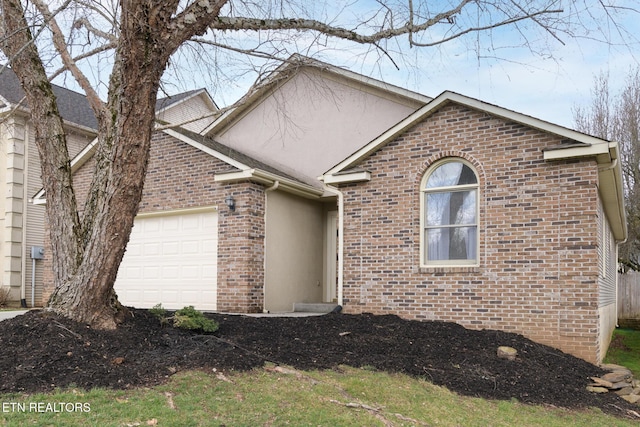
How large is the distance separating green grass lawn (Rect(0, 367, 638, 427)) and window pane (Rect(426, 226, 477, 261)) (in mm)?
3392

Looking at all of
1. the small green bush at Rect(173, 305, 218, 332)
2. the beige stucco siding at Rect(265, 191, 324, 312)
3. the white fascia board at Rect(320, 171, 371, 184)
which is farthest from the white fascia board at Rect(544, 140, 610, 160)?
the beige stucco siding at Rect(265, 191, 324, 312)

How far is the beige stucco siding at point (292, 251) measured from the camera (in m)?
11.7

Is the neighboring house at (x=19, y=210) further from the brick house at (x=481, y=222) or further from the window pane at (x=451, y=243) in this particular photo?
the window pane at (x=451, y=243)

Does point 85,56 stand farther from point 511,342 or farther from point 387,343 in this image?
point 511,342

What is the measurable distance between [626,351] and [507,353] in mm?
6821

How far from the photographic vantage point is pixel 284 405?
499 cm

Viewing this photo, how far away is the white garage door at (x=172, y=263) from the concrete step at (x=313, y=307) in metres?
1.87

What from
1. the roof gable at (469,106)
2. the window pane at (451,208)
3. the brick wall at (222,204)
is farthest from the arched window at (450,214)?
the brick wall at (222,204)

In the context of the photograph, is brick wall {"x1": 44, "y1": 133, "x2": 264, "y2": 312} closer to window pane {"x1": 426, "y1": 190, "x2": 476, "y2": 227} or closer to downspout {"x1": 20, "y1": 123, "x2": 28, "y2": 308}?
window pane {"x1": 426, "y1": 190, "x2": 476, "y2": 227}

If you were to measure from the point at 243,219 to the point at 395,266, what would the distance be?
329 cm

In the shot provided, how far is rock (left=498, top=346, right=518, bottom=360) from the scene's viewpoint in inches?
291

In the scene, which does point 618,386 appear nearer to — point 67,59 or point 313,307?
point 313,307

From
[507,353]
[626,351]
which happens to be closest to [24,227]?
[507,353]

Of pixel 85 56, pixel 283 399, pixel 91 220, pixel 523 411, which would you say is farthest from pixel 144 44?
pixel 523 411
